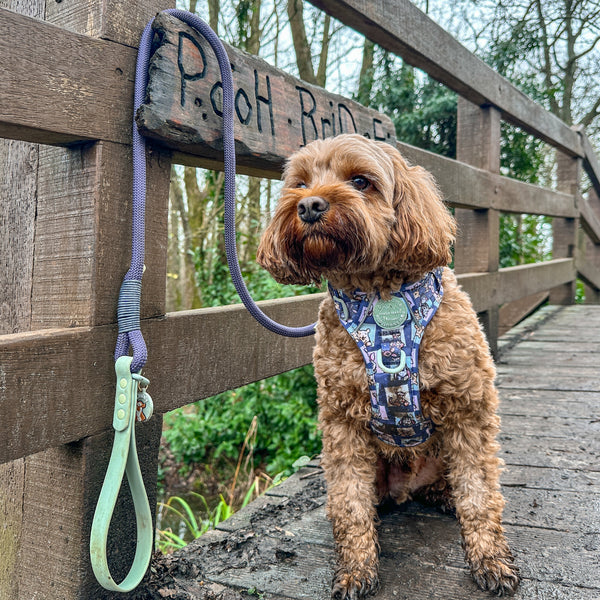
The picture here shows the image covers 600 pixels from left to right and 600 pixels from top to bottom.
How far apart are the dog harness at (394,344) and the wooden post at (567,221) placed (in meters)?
5.66

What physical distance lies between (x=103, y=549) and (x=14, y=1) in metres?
1.30

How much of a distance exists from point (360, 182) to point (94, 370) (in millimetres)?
881

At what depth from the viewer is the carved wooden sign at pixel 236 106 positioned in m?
1.48

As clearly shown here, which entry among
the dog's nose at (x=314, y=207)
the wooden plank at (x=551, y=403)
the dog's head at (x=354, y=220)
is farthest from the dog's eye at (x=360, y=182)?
the wooden plank at (x=551, y=403)

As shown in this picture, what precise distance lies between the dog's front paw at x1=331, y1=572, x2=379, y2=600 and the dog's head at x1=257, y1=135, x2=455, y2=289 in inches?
31.4

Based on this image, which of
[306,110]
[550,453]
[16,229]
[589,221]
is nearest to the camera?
[16,229]

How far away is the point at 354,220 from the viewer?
5.19ft

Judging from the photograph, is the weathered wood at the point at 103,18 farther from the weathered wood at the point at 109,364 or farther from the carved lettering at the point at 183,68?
the weathered wood at the point at 109,364

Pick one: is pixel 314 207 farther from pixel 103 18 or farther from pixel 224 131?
pixel 103 18

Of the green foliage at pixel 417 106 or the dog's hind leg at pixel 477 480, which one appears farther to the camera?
the green foliage at pixel 417 106

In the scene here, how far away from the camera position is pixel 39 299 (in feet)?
4.83

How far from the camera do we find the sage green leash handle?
1.23 m

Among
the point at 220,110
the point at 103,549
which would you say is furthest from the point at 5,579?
the point at 220,110

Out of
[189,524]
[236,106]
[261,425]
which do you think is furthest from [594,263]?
[236,106]
